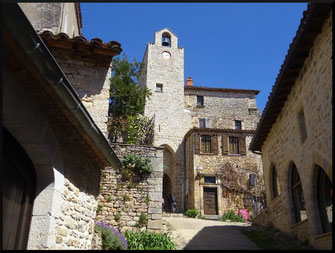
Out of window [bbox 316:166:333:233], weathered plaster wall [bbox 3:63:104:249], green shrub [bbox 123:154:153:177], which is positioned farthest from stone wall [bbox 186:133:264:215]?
weathered plaster wall [bbox 3:63:104:249]

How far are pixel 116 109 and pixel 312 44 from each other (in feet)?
38.8

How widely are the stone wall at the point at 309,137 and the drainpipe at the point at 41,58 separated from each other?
4388 mm

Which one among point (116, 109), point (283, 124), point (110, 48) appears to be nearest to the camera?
point (110, 48)

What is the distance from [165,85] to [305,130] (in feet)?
62.4

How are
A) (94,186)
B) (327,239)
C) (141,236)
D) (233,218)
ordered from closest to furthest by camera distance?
(94,186)
(327,239)
(141,236)
(233,218)

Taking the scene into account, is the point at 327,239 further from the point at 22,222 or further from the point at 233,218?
the point at 233,218

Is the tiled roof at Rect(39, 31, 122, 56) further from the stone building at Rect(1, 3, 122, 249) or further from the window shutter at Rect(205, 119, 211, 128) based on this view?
the window shutter at Rect(205, 119, 211, 128)

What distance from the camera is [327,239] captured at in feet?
22.7

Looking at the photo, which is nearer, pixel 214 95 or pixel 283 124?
pixel 283 124

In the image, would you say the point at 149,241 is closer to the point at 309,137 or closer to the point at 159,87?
the point at 309,137

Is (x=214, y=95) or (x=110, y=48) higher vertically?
(x=214, y=95)

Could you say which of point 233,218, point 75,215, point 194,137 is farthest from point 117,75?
point 75,215

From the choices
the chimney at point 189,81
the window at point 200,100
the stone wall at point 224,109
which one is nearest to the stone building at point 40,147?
the stone wall at point 224,109

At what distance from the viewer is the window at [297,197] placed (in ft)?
29.6
